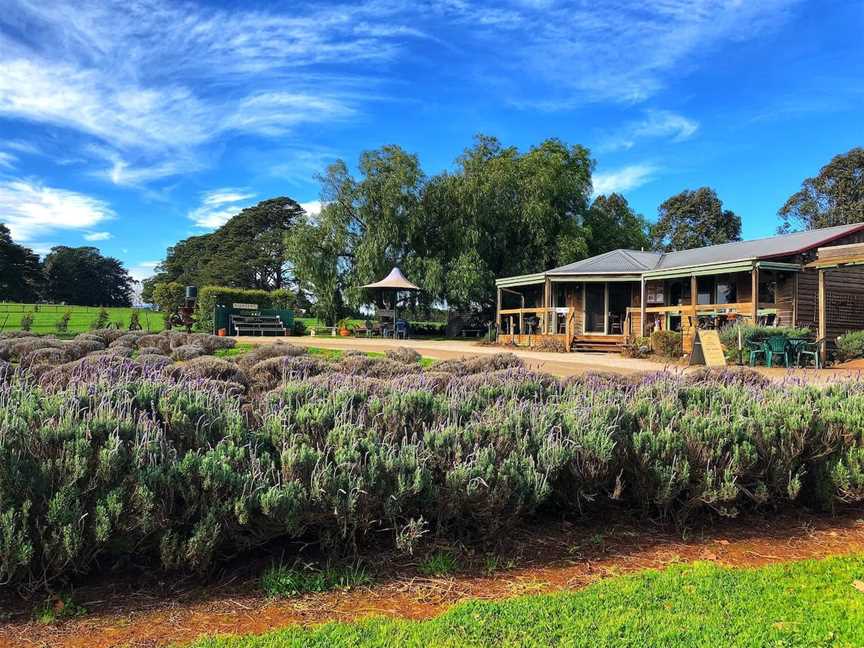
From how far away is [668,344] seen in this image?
17.4 meters

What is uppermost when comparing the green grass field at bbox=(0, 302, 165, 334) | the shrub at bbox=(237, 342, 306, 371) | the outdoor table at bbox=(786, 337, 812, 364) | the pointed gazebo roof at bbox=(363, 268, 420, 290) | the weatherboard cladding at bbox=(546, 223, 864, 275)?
the weatherboard cladding at bbox=(546, 223, 864, 275)

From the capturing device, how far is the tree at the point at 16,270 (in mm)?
59062

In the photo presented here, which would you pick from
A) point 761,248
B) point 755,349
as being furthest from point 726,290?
point 755,349

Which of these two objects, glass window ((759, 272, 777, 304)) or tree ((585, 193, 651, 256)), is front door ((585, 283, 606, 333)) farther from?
tree ((585, 193, 651, 256))

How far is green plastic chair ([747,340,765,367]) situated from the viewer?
1435 centimetres

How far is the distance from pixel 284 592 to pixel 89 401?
1721 mm

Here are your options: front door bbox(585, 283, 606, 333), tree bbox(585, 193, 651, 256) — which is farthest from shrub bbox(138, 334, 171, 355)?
tree bbox(585, 193, 651, 256)

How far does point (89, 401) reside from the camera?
3408 mm

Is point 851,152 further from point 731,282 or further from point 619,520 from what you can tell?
point 619,520

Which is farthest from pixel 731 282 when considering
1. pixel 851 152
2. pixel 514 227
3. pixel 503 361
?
pixel 851 152

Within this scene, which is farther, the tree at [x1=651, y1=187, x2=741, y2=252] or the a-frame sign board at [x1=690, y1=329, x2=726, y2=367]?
the tree at [x1=651, y1=187, x2=741, y2=252]

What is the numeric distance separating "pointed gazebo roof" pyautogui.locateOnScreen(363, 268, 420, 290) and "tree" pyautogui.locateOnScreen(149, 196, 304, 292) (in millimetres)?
26221

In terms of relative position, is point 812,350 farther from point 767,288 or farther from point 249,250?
point 249,250

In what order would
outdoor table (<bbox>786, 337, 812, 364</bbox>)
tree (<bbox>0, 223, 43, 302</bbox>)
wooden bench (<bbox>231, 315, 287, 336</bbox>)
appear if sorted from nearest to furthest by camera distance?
outdoor table (<bbox>786, 337, 812, 364</bbox>), wooden bench (<bbox>231, 315, 287, 336</bbox>), tree (<bbox>0, 223, 43, 302</bbox>)
